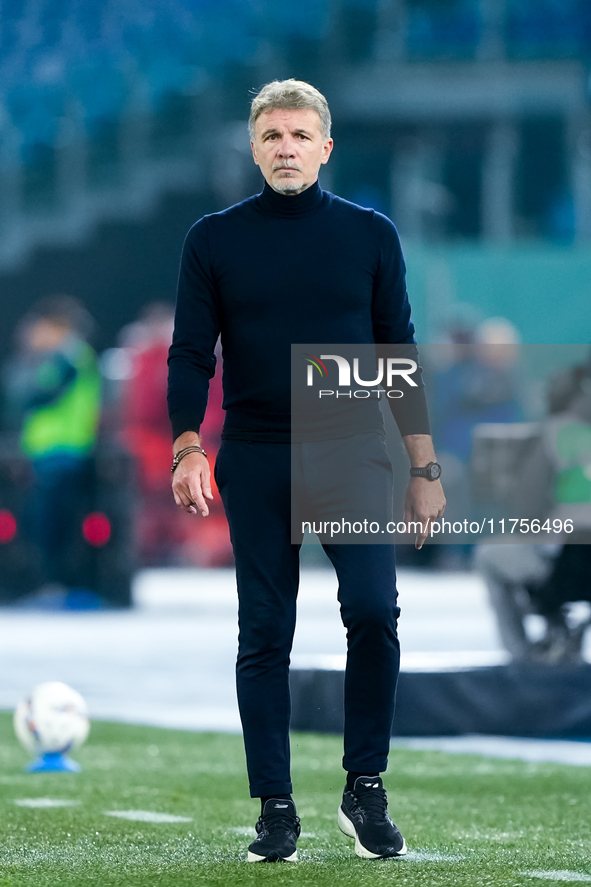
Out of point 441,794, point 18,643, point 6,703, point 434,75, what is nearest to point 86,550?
point 18,643

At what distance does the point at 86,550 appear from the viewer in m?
13.9

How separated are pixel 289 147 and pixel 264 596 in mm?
985

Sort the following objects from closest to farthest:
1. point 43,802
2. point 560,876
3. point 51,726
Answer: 1. point 560,876
2. point 43,802
3. point 51,726

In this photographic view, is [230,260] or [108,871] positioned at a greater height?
[230,260]

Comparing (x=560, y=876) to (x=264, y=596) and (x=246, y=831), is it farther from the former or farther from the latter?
(x=246, y=831)

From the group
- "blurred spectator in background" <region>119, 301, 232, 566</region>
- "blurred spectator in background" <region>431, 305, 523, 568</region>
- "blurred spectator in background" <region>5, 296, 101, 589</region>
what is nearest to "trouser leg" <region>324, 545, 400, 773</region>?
"blurred spectator in background" <region>5, 296, 101, 589</region>

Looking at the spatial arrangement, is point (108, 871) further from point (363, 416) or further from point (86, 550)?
point (86, 550)

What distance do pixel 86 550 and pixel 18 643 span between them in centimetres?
276

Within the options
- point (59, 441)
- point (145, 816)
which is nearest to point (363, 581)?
point (145, 816)

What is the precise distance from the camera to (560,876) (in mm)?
3420

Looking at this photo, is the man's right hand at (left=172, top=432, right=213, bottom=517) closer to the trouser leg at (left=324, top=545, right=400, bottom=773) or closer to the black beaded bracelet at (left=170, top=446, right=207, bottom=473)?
the black beaded bracelet at (left=170, top=446, right=207, bottom=473)

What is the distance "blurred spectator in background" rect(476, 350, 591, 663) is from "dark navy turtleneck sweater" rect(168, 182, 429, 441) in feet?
14.6

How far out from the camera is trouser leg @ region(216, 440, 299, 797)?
3602 millimetres

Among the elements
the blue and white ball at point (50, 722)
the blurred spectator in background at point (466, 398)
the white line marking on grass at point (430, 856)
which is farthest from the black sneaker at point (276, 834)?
the blurred spectator in background at point (466, 398)
